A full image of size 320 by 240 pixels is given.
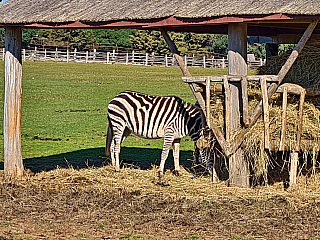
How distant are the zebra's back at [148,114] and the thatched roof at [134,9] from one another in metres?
2.07

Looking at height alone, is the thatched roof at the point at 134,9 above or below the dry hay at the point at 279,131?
above

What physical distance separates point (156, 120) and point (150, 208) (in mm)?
3157

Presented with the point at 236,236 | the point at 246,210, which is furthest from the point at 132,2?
the point at 236,236

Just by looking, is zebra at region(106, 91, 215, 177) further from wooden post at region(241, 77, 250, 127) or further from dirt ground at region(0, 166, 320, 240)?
wooden post at region(241, 77, 250, 127)

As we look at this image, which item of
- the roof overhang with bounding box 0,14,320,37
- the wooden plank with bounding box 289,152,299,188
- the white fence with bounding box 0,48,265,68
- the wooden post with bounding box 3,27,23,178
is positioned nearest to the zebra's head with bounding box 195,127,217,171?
the wooden plank with bounding box 289,152,299,188

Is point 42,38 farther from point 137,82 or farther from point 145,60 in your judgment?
point 137,82

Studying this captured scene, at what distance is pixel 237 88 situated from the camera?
9859 millimetres

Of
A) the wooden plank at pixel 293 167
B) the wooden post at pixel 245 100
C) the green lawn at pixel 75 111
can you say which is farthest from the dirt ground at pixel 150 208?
the green lawn at pixel 75 111

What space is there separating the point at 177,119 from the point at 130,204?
2.88 metres

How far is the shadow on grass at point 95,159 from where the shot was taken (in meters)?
12.6

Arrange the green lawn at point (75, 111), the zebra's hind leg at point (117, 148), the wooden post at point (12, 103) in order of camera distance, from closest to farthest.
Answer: the wooden post at point (12, 103) < the zebra's hind leg at point (117, 148) < the green lawn at point (75, 111)

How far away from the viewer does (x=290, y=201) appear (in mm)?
9047

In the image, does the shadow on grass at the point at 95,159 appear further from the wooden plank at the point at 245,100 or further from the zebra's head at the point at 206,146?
the wooden plank at the point at 245,100

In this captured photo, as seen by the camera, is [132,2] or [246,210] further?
[132,2]
